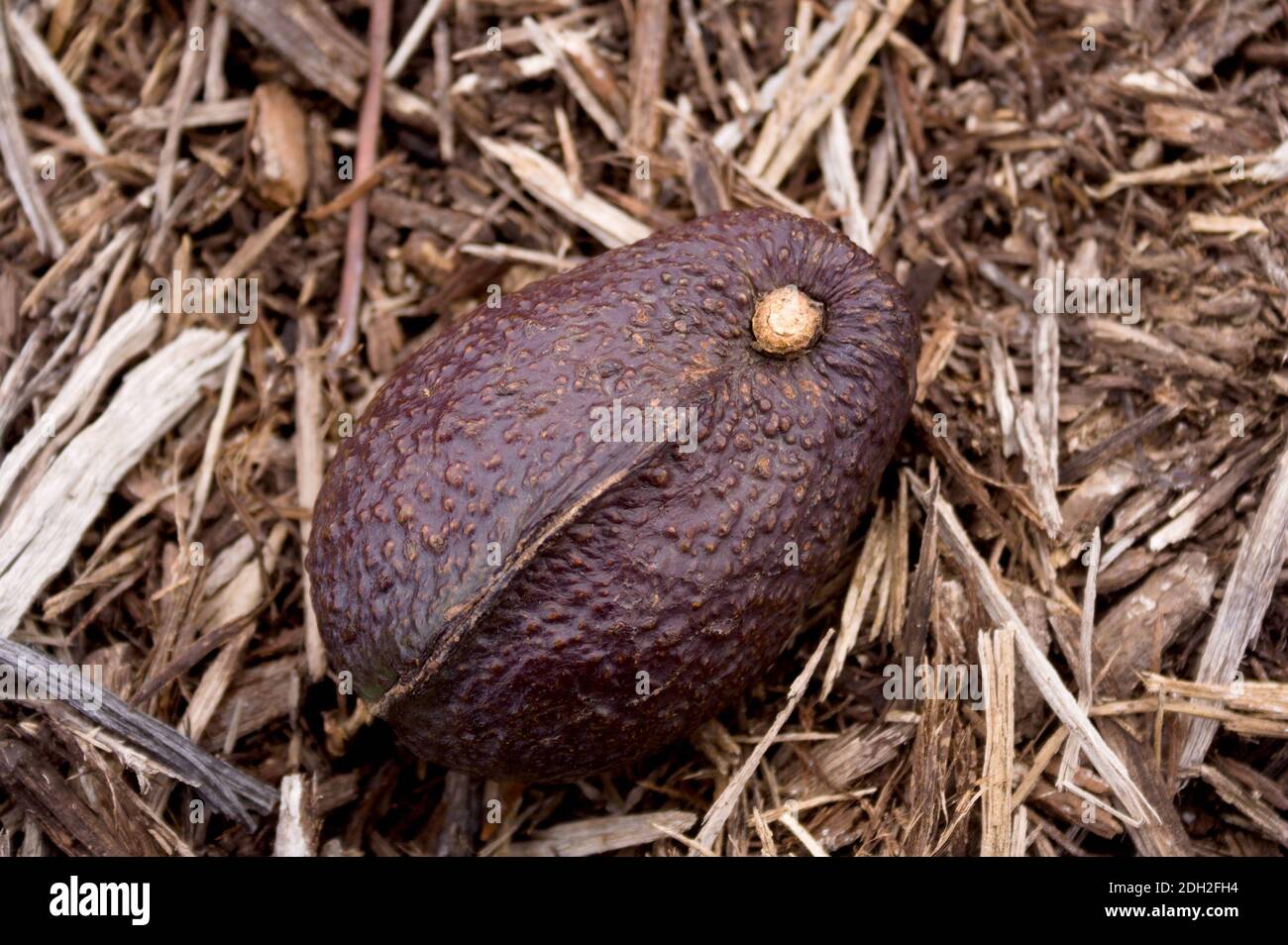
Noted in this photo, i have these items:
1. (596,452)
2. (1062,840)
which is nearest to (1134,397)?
(1062,840)

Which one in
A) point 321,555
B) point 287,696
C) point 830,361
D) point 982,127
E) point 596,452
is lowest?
point 287,696

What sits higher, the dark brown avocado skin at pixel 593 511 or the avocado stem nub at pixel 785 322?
the avocado stem nub at pixel 785 322

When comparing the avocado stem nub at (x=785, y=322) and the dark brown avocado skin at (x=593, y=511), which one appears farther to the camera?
the avocado stem nub at (x=785, y=322)

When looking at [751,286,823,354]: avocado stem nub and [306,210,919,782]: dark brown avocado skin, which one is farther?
[751,286,823,354]: avocado stem nub

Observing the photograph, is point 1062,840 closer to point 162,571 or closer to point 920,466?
point 920,466
